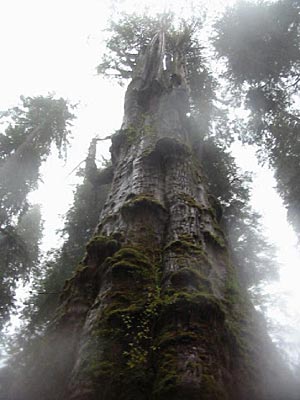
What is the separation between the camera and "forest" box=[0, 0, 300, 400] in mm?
3916

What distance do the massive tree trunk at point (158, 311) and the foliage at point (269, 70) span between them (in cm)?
749

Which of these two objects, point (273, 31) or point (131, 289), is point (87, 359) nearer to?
point (131, 289)

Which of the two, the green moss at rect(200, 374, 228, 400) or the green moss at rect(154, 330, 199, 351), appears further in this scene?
the green moss at rect(154, 330, 199, 351)

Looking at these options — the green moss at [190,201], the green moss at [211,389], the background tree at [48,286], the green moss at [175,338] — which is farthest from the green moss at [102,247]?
the green moss at [211,389]

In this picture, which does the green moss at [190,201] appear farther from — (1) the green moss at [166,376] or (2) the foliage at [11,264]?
(2) the foliage at [11,264]

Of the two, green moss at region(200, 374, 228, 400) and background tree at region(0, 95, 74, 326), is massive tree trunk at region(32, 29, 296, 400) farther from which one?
background tree at region(0, 95, 74, 326)

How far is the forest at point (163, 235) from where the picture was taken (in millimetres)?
3916

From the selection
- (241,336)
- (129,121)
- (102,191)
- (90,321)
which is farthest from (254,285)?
(90,321)

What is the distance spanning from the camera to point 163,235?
5.95m

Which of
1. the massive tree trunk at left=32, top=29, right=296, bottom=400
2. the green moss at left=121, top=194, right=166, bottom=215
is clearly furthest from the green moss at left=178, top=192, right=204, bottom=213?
the green moss at left=121, top=194, right=166, bottom=215

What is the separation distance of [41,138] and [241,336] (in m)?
14.4

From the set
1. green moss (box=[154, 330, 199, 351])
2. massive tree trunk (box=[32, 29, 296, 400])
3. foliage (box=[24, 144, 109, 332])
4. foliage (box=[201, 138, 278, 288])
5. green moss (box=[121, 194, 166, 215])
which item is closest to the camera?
massive tree trunk (box=[32, 29, 296, 400])

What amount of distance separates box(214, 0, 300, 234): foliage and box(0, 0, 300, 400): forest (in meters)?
0.05

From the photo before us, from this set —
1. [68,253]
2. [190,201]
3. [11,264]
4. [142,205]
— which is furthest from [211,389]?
[11,264]
